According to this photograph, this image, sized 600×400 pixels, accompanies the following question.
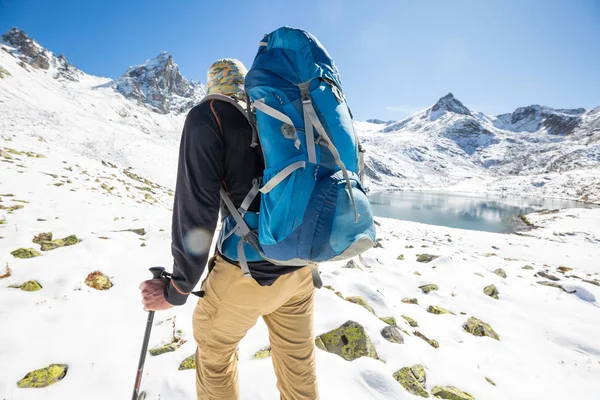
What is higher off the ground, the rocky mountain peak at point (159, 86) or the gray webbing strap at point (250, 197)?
the rocky mountain peak at point (159, 86)

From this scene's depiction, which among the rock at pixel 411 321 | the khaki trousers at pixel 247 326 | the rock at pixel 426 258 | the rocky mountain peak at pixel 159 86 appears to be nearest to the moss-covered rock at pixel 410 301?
the rock at pixel 411 321

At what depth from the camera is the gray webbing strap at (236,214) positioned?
163cm

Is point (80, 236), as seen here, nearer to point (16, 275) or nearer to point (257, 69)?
point (16, 275)

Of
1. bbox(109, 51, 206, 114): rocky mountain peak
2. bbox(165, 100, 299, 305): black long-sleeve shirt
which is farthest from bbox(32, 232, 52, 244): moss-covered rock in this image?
bbox(109, 51, 206, 114): rocky mountain peak

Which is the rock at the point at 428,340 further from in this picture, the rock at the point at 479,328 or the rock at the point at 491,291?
the rock at the point at 491,291

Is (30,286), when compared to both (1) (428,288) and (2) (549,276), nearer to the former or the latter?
(1) (428,288)

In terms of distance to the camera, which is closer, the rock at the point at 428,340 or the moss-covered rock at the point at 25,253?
the rock at the point at 428,340

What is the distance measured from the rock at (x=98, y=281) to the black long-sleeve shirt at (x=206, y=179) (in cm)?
373

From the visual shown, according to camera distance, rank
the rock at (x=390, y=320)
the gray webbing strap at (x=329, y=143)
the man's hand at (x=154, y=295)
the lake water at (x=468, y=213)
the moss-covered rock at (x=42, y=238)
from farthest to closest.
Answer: the lake water at (x=468, y=213) → the moss-covered rock at (x=42, y=238) → the rock at (x=390, y=320) → the man's hand at (x=154, y=295) → the gray webbing strap at (x=329, y=143)

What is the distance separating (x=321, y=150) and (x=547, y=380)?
5.16m

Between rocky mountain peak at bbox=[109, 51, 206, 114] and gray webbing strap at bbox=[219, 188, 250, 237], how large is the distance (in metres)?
126

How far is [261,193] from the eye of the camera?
62.9 inches

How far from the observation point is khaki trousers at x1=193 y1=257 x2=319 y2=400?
1.72 metres

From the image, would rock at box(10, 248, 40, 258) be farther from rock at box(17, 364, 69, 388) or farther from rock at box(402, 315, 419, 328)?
rock at box(402, 315, 419, 328)
